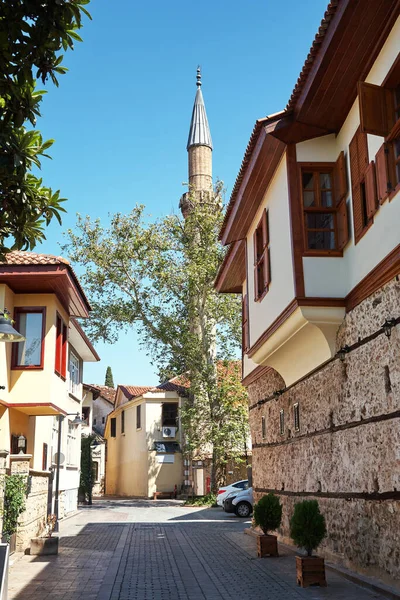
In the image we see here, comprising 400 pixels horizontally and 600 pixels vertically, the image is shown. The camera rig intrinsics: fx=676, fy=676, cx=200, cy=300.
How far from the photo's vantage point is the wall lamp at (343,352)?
10359 millimetres

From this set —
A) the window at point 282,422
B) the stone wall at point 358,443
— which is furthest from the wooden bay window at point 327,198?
the window at point 282,422

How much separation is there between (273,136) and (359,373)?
13.0 feet

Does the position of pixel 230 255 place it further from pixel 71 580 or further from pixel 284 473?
pixel 71 580

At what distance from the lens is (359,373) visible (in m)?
9.88

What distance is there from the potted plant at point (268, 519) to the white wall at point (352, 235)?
14.6 ft

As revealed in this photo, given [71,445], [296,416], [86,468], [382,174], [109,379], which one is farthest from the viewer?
[109,379]

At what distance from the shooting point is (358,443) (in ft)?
32.4

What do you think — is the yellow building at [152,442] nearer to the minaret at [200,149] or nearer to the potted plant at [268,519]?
the minaret at [200,149]

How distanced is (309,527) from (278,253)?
4620 millimetres

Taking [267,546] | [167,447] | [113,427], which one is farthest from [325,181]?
[113,427]

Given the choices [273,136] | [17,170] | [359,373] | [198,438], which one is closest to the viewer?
[17,170]

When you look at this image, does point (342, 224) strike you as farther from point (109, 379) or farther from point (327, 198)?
point (109, 379)

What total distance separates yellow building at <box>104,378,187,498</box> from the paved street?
65.7ft

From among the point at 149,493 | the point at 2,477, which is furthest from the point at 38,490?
the point at 149,493
